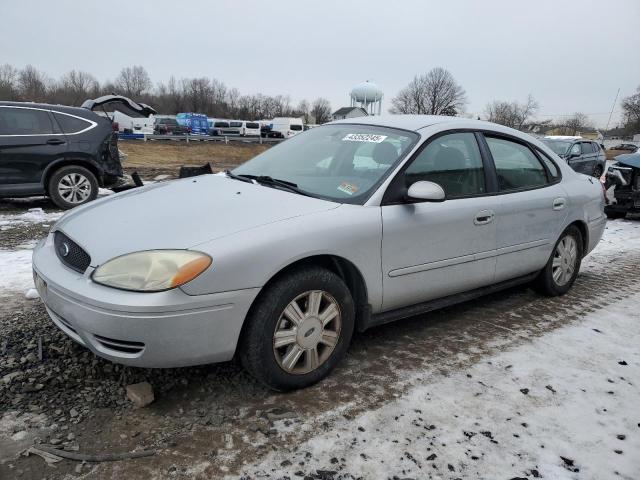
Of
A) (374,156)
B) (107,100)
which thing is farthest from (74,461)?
(107,100)

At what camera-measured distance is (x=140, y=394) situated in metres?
2.58

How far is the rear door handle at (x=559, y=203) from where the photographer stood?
4.20m

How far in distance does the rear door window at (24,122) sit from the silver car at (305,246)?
5.27 m

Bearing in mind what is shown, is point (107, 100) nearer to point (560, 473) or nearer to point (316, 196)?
point (316, 196)

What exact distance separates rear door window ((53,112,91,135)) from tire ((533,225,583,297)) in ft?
23.3

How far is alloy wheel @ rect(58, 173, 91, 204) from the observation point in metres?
7.75

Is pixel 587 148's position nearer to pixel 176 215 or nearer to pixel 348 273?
pixel 348 273

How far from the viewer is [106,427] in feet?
7.78

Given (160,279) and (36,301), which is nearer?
(160,279)

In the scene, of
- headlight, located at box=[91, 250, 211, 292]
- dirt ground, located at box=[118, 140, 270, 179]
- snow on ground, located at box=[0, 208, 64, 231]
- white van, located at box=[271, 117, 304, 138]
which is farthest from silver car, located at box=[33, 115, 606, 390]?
white van, located at box=[271, 117, 304, 138]

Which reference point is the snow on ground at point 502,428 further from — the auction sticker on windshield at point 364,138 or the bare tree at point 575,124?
the bare tree at point 575,124

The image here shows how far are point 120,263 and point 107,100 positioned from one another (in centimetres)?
834

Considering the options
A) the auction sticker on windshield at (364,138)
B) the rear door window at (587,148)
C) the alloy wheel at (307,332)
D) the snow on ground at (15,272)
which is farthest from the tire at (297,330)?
the rear door window at (587,148)

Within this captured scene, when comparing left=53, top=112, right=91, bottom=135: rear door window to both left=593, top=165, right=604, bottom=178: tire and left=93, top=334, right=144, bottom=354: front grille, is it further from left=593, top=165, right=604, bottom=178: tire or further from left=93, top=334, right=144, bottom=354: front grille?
left=593, top=165, right=604, bottom=178: tire
